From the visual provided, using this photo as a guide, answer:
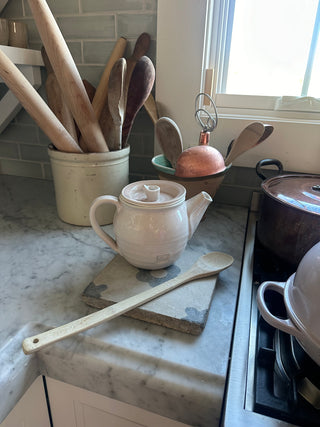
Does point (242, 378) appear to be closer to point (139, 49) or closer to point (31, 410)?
point (31, 410)

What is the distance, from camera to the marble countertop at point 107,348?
1.11 feet

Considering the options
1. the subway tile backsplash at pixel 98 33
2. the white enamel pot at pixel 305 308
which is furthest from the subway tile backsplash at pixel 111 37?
the white enamel pot at pixel 305 308

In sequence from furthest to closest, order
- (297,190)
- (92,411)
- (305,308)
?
(297,190)
(92,411)
(305,308)

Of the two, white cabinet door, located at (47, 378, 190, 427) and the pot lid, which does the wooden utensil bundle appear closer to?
the pot lid

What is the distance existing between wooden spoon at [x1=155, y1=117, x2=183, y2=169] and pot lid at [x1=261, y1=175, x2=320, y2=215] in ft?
0.71

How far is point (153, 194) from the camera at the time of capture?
1.46 feet

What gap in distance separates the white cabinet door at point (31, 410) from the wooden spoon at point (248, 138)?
1.78ft

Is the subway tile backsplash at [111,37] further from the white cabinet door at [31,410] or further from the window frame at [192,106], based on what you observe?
the white cabinet door at [31,410]

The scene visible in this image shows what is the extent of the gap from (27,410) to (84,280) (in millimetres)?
186

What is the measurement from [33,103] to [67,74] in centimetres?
8

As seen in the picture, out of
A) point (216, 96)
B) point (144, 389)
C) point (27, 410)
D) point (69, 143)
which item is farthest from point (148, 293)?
point (216, 96)

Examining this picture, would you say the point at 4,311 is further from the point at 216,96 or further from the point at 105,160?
the point at 216,96

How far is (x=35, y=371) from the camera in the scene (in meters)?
0.38

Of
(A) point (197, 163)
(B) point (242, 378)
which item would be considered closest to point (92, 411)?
(B) point (242, 378)
